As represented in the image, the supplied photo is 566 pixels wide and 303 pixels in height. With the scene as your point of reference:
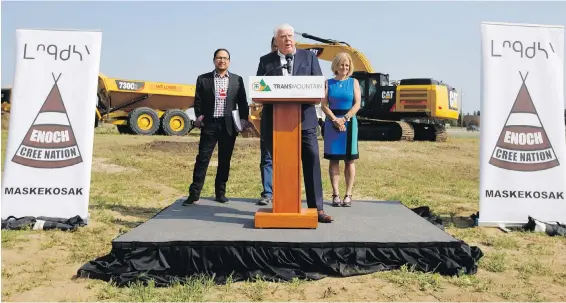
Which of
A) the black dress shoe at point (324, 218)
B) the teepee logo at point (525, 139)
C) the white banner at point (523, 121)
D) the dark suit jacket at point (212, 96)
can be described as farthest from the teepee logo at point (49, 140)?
the teepee logo at point (525, 139)

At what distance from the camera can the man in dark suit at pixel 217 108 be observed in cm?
490

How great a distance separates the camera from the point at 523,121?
16.3 ft

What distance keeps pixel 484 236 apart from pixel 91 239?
143 inches

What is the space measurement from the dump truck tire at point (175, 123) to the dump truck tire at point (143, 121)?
336 mm

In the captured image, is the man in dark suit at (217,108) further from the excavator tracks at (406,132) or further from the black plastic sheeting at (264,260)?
the excavator tracks at (406,132)

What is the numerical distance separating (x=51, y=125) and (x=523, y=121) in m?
4.73

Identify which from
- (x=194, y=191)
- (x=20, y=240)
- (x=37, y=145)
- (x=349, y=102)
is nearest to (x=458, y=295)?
(x=349, y=102)

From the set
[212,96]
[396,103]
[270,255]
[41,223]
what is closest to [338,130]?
[212,96]

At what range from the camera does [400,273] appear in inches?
133

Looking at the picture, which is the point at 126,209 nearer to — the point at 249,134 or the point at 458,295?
the point at 458,295

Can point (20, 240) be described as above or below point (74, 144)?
below

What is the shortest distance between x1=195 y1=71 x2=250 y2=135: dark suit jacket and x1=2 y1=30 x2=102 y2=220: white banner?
3.37ft

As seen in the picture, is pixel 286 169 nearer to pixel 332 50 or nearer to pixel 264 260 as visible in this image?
pixel 264 260

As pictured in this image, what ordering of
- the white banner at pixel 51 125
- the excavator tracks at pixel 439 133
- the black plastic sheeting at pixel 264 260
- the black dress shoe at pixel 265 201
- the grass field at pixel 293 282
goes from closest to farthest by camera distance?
the grass field at pixel 293 282 < the black plastic sheeting at pixel 264 260 < the white banner at pixel 51 125 < the black dress shoe at pixel 265 201 < the excavator tracks at pixel 439 133
